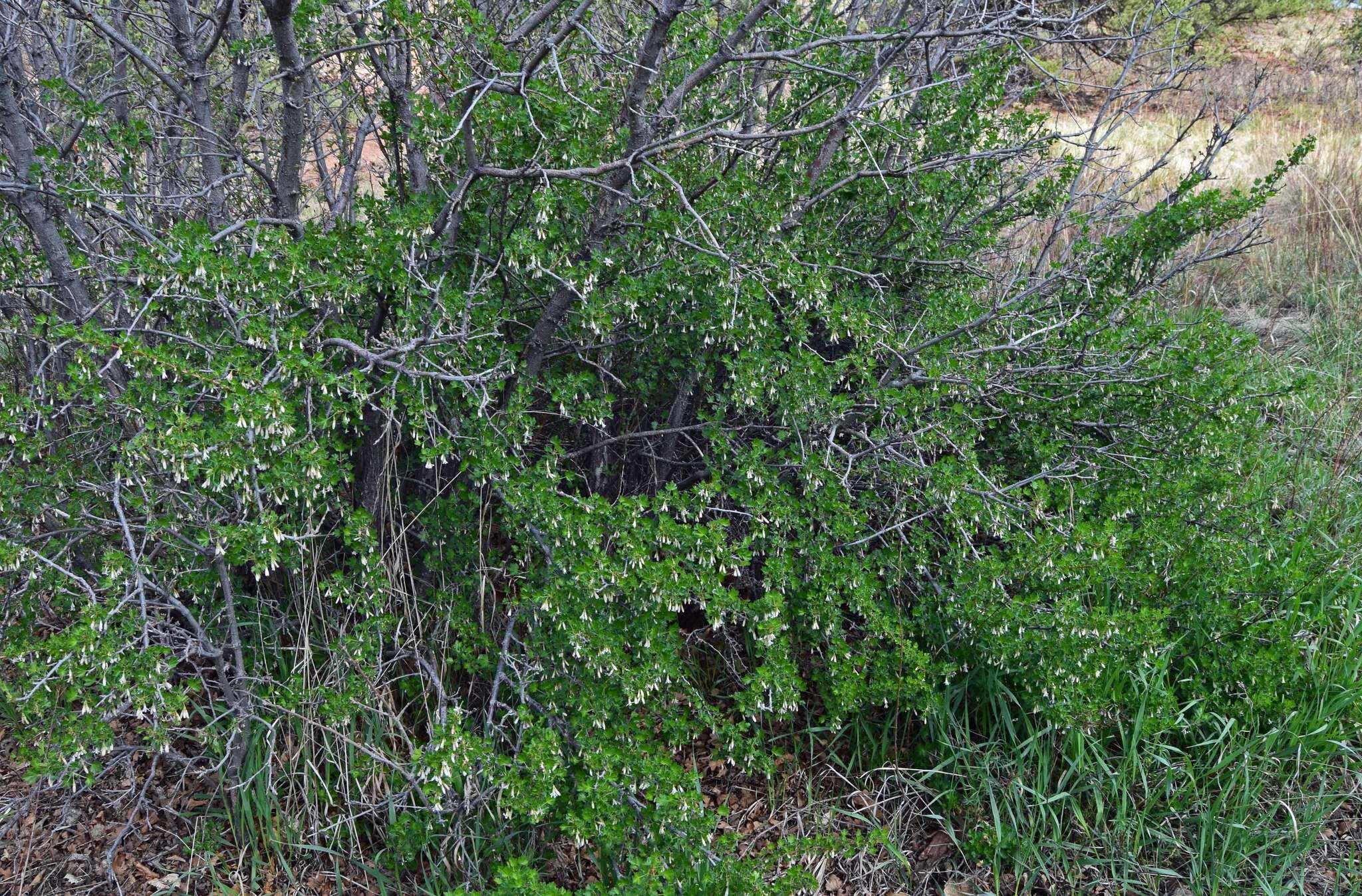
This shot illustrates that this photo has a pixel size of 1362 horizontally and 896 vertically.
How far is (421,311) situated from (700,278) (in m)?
0.88

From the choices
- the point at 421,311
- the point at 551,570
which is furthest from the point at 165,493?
the point at 551,570

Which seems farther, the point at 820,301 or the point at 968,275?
the point at 968,275

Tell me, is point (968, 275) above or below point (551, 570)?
above

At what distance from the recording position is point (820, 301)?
3068 millimetres

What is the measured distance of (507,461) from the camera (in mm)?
2951

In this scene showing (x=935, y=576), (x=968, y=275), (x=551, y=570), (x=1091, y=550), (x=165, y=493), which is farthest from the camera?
(x=968, y=275)

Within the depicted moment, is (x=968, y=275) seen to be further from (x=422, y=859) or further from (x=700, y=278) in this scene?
(x=422, y=859)

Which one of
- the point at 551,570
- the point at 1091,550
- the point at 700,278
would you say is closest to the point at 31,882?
the point at 551,570

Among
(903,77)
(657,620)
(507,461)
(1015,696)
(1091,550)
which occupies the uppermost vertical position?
(903,77)

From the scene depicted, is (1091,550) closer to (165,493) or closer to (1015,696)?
(1015,696)

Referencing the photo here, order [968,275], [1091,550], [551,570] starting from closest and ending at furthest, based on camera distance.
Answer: [551,570] → [1091,550] → [968,275]

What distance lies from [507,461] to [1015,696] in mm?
1918

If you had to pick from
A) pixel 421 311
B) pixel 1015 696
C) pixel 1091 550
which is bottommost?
pixel 1015 696

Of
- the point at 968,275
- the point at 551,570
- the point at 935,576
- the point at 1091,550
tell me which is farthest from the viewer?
the point at 968,275
